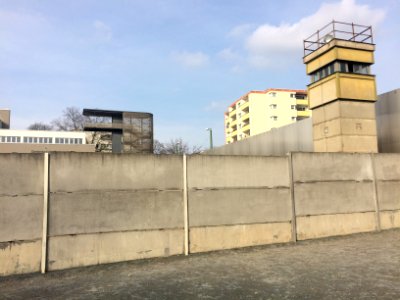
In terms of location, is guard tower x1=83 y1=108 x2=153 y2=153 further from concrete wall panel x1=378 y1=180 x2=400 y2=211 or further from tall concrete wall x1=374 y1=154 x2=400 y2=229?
concrete wall panel x1=378 y1=180 x2=400 y2=211

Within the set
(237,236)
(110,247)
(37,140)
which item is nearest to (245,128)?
(37,140)

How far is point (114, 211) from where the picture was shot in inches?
332

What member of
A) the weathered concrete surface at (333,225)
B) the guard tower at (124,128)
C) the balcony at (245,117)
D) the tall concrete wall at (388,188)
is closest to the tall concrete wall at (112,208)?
the weathered concrete surface at (333,225)

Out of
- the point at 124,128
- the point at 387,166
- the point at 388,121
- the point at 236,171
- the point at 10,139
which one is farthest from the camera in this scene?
the point at 124,128

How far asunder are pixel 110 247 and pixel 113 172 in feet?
6.17

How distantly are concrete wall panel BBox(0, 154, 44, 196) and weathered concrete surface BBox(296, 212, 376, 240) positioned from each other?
24.5 feet

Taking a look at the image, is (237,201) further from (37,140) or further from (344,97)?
(37,140)

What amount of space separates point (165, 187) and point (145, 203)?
2.23ft

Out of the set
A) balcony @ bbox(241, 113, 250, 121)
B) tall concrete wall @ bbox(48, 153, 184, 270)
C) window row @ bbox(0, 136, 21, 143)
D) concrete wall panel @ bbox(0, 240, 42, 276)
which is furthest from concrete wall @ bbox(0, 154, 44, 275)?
balcony @ bbox(241, 113, 250, 121)

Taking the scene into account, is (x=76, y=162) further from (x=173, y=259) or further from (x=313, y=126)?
(x=313, y=126)

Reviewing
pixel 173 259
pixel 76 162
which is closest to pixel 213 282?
pixel 173 259

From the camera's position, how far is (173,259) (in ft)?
27.8

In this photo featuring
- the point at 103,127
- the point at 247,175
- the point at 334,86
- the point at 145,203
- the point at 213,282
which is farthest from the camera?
the point at 103,127

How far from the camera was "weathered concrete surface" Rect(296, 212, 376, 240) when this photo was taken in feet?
33.8
